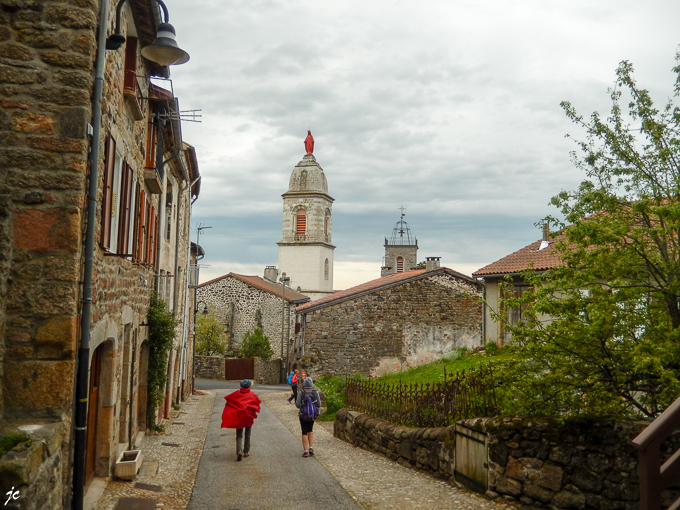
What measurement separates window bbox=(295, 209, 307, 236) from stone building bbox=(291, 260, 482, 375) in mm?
32510

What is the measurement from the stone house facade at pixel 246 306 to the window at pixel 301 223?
14.5 m

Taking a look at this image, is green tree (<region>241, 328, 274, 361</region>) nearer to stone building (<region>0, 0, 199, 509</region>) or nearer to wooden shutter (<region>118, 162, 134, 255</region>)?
wooden shutter (<region>118, 162, 134, 255</region>)

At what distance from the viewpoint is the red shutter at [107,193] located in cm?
624

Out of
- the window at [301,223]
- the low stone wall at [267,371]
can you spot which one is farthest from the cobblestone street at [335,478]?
the window at [301,223]

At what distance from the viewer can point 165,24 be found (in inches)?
248

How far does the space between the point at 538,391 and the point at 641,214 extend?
2.23 m

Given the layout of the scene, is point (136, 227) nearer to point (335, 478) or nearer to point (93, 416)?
point (93, 416)

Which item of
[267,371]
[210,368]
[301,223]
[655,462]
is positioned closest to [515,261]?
[655,462]

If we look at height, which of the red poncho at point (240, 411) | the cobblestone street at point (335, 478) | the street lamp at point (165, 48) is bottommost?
the cobblestone street at point (335, 478)

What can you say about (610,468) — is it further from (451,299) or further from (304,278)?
(304,278)

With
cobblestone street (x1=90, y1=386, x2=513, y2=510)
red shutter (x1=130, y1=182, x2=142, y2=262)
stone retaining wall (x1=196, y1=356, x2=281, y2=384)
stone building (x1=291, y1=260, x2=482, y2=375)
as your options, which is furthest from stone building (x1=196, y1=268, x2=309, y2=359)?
red shutter (x1=130, y1=182, x2=142, y2=262)

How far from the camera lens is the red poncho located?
33.5 feet

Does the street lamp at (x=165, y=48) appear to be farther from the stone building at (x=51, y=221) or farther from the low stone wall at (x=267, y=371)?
the low stone wall at (x=267, y=371)

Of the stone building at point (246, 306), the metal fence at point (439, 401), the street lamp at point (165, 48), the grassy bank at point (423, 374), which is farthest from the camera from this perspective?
the stone building at point (246, 306)
